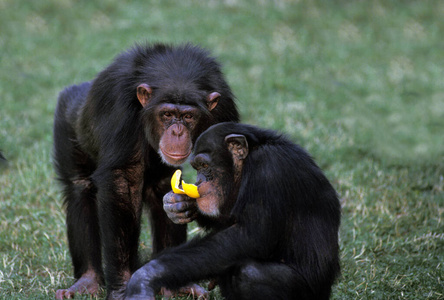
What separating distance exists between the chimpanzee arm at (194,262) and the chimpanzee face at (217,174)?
0.35 metres

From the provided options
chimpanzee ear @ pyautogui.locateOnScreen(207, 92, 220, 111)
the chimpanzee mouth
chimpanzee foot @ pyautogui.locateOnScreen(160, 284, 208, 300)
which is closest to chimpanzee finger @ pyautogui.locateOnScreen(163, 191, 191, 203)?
the chimpanzee mouth

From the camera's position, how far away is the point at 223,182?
208 inches

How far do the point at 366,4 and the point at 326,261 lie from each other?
38.3 ft

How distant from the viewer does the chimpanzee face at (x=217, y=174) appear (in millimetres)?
5254

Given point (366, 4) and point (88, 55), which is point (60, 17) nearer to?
point (88, 55)

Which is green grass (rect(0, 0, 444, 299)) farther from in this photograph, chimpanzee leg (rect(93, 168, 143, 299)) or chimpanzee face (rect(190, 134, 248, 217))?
chimpanzee face (rect(190, 134, 248, 217))

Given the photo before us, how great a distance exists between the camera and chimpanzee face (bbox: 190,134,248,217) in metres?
5.25

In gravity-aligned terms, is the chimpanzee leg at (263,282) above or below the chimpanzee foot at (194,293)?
above

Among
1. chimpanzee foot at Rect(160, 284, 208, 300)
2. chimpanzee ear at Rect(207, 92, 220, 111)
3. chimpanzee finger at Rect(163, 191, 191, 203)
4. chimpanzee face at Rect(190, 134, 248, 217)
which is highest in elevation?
chimpanzee ear at Rect(207, 92, 220, 111)

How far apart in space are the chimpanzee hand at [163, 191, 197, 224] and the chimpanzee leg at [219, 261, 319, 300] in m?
0.69

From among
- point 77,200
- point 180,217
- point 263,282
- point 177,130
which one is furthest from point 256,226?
point 77,200

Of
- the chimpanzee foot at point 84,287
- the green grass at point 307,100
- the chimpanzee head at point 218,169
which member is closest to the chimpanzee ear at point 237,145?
the chimpanzee head at point 218,169

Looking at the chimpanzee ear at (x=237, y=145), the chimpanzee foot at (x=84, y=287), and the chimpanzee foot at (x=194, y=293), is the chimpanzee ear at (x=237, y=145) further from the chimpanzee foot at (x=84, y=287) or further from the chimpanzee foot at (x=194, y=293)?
the chimpanzee foot at (x=84, y=287)

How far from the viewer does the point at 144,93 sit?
5793 mm
